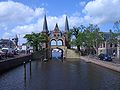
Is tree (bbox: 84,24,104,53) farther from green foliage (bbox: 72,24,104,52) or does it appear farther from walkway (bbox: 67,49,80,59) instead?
walkway (bbox: 67,49,80,59)

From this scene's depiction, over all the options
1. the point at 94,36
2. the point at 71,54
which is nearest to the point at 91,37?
the point at 94,36

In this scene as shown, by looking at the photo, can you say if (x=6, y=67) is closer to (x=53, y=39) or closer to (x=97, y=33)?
(x=97, y=33)

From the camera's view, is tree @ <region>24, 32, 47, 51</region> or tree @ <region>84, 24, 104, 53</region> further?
tree @ <region>24, 32, 47, 51</region>

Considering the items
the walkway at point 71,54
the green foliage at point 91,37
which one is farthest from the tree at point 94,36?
the walkway at point 71,54

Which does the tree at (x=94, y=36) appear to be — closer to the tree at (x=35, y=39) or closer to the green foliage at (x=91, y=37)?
the green foliage at (x=91, y=37)

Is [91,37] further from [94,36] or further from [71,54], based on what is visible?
[71,54]

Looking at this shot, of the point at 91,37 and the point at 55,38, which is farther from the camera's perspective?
the point at 55,38

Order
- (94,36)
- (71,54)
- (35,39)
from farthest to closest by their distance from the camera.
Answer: (71,54), (35,39), (94,36)

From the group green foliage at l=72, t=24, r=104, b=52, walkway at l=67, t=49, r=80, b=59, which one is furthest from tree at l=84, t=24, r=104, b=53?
walkway at l=67, t=49, r=80, b=59

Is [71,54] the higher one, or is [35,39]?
[35,39]

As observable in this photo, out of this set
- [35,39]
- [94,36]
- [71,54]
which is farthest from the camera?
[71,54]

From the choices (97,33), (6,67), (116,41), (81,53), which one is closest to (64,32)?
(81,53)

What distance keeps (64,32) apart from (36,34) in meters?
21.4

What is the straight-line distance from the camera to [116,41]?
3548 inches
